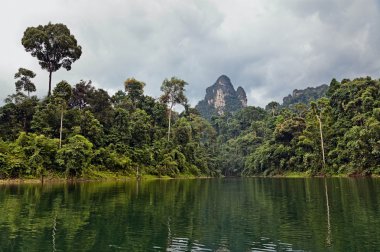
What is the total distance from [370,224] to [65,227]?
46.6 feet

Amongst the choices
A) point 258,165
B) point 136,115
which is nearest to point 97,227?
point 136,115

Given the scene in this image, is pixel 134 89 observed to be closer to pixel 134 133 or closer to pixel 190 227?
pixel 134 133

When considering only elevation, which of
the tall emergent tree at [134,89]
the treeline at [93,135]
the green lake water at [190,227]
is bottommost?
the green lake water at [190,227]

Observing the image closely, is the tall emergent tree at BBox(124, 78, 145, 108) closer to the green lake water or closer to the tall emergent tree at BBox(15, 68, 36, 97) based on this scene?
the tall emergent tree at BBox(15, 68, 36, 97)

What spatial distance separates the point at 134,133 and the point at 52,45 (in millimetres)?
23426

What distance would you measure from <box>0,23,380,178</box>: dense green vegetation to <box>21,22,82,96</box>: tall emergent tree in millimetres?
173

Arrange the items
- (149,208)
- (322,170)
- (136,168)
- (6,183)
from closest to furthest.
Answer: (149,208), (6,183), (136,168), (322,170)

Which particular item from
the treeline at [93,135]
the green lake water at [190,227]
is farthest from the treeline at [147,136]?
the green lake water at [190,227]

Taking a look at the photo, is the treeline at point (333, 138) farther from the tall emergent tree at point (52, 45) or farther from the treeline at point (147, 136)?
the tall emergent tree at point (52, 45)

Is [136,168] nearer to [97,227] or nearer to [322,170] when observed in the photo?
[322,170]

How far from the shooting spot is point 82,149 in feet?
182

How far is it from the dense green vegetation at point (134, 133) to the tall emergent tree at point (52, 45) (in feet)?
0.57

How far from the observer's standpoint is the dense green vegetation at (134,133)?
2163 inches

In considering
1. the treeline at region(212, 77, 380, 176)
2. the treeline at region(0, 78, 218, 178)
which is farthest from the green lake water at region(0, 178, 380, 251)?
the treeline at region(212, 77, 380, 176)
